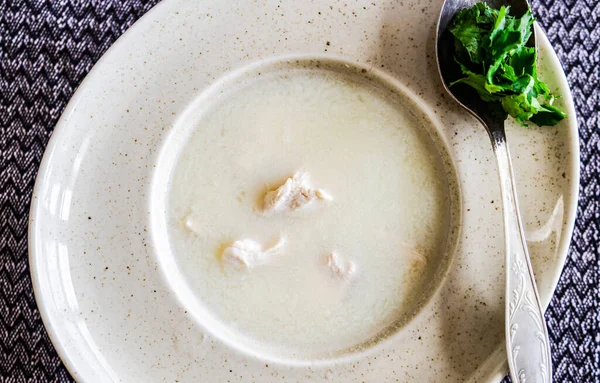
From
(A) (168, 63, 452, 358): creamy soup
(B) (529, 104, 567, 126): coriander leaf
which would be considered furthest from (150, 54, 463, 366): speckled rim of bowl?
(B) (529, 104, 567, 126): coriander leaf

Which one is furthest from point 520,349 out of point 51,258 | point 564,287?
point 51,258

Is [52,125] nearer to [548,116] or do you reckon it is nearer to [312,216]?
[312,216]

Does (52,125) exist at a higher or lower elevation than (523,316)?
higher

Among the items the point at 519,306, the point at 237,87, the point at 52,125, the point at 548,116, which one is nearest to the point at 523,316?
the point at 519,306

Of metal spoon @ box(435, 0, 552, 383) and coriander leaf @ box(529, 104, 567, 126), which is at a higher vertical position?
coriander leaf @ box(529, 104, 567, 126)

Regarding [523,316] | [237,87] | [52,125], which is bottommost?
[523,316]

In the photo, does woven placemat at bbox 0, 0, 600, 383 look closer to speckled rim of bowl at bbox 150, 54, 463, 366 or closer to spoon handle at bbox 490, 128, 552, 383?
spoon handle at bbox 490, 128, 552, 383
